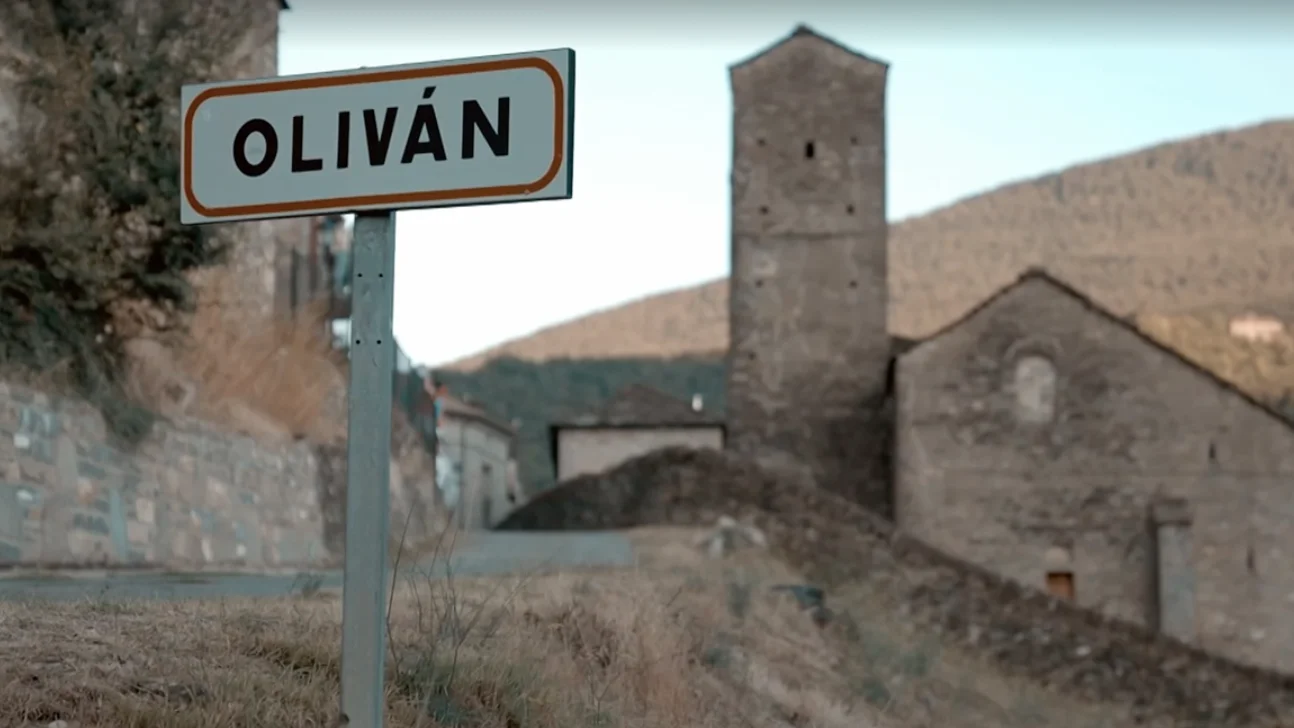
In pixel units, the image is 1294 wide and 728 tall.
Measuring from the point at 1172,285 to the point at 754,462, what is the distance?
235 ft

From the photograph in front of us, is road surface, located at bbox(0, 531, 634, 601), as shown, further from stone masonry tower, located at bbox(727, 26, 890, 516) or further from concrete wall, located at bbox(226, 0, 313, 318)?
stone masonry tower, located at bbox(727, 26, 890, 516)

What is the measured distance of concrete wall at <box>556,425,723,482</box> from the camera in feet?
159

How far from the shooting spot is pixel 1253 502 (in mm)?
34500

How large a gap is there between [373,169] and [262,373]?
1296 centimetres

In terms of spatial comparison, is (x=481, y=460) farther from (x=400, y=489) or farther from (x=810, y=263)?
(x=400, y=489)

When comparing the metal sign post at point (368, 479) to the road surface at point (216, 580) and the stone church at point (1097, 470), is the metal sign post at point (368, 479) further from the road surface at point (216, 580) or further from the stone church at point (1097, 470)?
the stone church at point (1097, 470)

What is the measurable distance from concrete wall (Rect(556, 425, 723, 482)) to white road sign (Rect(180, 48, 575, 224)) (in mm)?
43024

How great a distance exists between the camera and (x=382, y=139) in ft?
16.6

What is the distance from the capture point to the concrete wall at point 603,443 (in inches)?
1902

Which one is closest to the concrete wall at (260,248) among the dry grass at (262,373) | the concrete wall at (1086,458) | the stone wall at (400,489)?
the dry grass at (262,373)

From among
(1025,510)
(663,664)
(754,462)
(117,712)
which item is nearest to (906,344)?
(1025,510)

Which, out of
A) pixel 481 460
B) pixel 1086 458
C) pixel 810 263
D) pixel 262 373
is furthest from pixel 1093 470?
pixel 262 373

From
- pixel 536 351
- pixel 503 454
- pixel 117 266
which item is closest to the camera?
pixel 117 266

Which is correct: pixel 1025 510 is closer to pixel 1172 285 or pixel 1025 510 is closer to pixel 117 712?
pixel 117 712
